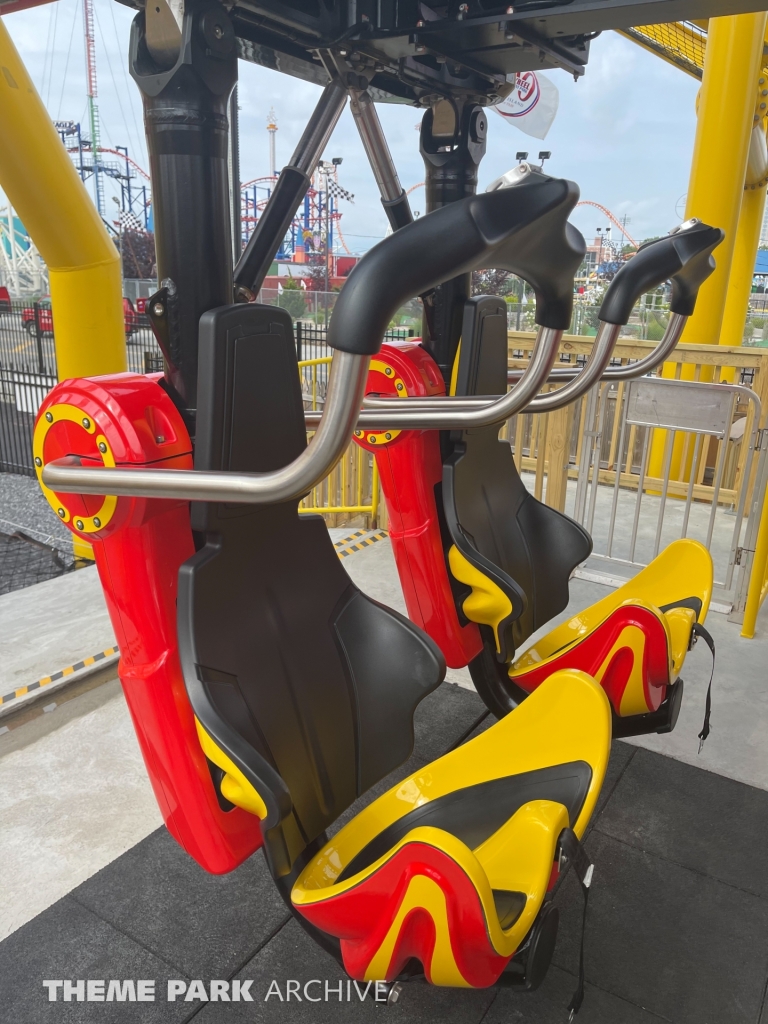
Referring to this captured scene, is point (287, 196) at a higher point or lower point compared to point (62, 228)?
lower

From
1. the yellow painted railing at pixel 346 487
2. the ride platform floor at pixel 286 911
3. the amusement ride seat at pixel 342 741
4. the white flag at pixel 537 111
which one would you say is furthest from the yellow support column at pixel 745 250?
the amusement ride seat at pixel 342 741

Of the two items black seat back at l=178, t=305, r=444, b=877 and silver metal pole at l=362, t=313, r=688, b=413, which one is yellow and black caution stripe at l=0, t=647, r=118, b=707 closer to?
black seat back at l=178, t=305, r=444, b=877

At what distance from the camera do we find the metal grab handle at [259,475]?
0.87 meters

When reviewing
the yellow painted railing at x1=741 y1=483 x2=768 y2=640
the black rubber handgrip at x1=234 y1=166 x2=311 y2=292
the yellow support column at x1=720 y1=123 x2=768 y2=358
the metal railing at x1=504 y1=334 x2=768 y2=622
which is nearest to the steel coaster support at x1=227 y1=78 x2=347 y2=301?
the black rubber handgrip at x1=234 y1=166 x2=311 y2=292

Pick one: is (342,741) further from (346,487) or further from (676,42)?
(676,42)

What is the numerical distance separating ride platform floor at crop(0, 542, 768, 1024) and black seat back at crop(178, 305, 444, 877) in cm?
42

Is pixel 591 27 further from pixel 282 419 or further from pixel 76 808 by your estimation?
pixel 76 808

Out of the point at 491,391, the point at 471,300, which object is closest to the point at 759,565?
the point at 491,391

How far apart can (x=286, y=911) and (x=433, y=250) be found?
5.10 feet

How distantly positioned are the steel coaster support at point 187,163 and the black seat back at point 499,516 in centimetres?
92

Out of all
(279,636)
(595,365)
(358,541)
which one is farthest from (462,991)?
(358,541)

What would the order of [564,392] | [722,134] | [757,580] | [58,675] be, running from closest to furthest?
[564,392]
[58,675]
[757,580]
[722,134]

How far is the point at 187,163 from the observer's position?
1.25 meters

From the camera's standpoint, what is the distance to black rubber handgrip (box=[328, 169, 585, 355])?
2.78ft
